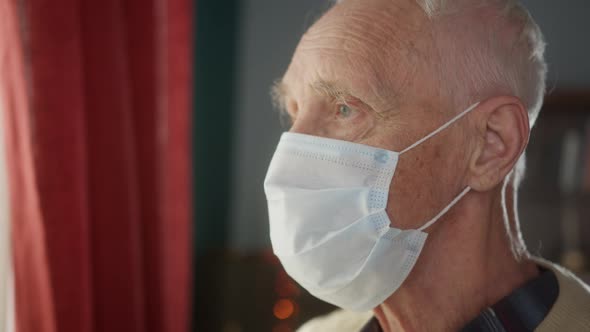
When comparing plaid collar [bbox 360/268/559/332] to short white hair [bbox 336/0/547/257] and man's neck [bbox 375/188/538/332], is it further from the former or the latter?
short white hair [bbox 336/0/547/257]

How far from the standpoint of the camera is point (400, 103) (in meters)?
0.96

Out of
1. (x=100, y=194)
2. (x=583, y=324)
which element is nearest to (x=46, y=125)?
(x=100, y=194)

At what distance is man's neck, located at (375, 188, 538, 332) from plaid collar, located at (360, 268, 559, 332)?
3cm

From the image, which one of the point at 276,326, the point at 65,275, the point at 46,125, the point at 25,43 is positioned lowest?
the point at 276,326

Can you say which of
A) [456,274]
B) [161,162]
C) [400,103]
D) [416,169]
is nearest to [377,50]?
[400,103]

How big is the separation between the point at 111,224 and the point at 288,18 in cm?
182

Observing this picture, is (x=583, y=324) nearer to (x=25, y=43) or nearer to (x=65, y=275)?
(x=65, y=275)

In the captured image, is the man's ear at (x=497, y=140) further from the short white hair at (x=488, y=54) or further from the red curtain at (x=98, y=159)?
the red curtain at (x=98, y=159)

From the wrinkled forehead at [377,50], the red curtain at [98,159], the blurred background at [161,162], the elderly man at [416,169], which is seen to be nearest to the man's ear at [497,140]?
the elderly man at [416,169]

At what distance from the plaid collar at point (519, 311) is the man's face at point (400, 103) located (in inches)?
7.8

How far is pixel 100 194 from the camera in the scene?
1.63m

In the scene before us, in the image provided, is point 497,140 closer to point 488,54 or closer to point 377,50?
point 488,54

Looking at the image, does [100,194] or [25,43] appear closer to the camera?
[25,43]

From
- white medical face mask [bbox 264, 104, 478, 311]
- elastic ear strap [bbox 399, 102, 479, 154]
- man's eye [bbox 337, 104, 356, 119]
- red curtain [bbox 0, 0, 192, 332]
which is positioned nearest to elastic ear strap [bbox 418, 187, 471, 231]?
white medical face mask [bbox 264, 104, 478, 311]
